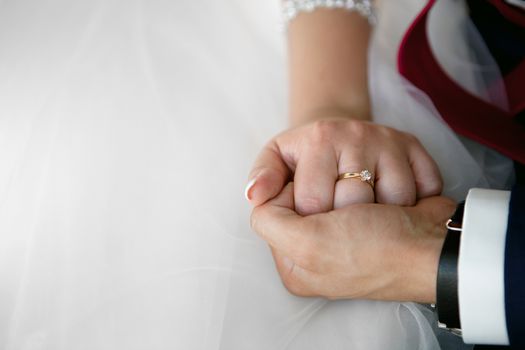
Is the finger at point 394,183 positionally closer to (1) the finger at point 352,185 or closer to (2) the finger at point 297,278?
(1) the finger at point 352,185

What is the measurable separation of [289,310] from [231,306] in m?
0.07

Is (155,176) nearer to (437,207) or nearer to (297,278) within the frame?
(297,278)

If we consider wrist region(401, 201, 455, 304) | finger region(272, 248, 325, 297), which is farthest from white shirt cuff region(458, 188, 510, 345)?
finger region(272, 248, 325, 297)

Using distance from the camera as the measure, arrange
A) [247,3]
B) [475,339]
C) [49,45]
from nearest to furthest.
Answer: [475,339] → [49,45] → [247,3]

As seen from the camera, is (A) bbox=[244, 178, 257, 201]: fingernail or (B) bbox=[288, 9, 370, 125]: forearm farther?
(B) bbox=[288, 9, 370, 125]: forearm

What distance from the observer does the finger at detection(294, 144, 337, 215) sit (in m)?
0.74

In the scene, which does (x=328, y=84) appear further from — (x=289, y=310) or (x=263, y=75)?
(x=289, y=310)

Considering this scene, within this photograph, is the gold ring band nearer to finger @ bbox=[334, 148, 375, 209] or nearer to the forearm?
finger @ bbox=[334, 148, 375, 209]

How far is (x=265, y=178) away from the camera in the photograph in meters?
0.73

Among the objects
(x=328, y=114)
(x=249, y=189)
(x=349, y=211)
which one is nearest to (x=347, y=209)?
(x=349, y=211)

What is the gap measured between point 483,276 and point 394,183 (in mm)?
169

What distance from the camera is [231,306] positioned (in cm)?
68

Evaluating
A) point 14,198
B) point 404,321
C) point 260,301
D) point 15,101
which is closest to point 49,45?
point 15,101

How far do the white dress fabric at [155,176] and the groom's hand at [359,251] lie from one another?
0.11 feet
